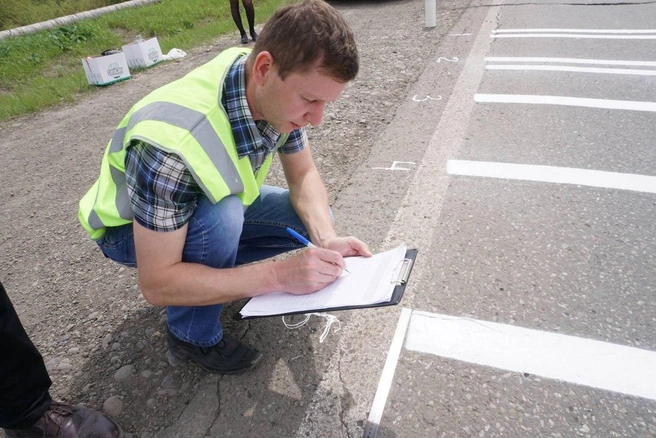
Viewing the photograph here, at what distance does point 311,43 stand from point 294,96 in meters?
0.18

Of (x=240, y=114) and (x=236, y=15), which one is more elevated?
(x=240, y=114)

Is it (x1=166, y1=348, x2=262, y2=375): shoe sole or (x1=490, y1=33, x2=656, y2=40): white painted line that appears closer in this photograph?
(x1=166, y1=348, x2=262, y2=375): shoe sole

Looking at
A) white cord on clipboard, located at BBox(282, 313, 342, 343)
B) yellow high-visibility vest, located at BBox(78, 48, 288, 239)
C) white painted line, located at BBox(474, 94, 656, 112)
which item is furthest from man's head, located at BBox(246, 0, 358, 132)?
white painted line, located at BBox(474, 94, 656, 112)

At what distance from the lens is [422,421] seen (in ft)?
5.49

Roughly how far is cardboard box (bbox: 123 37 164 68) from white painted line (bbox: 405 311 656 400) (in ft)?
18.4

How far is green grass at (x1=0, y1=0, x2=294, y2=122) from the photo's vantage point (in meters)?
5.78

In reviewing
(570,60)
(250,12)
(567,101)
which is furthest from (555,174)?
(250,12)

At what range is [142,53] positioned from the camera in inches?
245

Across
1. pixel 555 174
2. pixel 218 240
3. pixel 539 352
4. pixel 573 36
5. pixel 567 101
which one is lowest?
pixel 573 36

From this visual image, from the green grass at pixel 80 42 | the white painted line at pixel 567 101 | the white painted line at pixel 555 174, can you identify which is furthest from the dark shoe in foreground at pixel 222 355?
the green grass at pixel 80 42

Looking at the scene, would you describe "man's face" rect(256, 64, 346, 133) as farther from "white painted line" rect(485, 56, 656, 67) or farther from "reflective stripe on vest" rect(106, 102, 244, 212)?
"white painted line" rect(485, 56, 656, 67)

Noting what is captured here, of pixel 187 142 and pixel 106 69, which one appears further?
pixel 106 69

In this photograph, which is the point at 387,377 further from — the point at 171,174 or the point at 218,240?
the point at 171,174

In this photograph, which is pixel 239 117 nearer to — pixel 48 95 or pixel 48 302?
pixel 48 302
